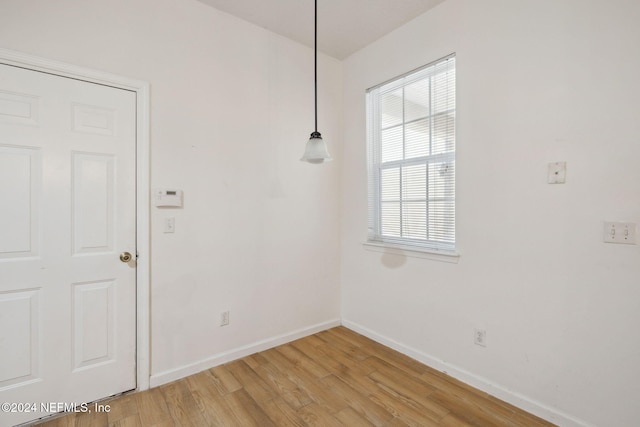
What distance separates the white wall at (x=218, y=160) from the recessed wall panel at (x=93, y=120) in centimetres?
27

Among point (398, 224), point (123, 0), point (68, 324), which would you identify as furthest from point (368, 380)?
point (123, 0)

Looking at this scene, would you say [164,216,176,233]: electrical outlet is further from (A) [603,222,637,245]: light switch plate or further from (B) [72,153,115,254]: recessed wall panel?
(A) [603,222,637,245]: light switch plate

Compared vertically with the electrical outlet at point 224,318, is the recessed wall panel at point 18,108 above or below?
above

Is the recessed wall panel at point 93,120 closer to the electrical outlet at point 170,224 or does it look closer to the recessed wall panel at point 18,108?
the recessed wall panel at point 18,108

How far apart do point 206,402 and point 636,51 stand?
3.32 metres

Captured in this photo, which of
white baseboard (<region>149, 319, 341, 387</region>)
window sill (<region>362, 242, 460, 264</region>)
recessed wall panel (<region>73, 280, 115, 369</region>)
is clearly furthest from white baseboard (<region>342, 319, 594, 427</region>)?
recessed wall panel (<region>73, 280, 115, 369</region>)

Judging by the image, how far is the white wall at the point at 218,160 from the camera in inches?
79.4

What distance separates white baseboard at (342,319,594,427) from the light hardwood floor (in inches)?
1.8

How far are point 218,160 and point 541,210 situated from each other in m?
2.42

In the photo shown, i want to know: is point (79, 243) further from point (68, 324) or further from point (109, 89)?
point (109, 89)

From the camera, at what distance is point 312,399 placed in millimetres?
2035

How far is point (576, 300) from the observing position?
1.74 metres

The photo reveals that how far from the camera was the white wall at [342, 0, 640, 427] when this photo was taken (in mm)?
1595

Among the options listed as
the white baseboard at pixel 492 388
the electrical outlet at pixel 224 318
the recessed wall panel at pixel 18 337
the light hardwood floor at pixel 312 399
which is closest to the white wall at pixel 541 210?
the white baseboard at pixel 492 388
